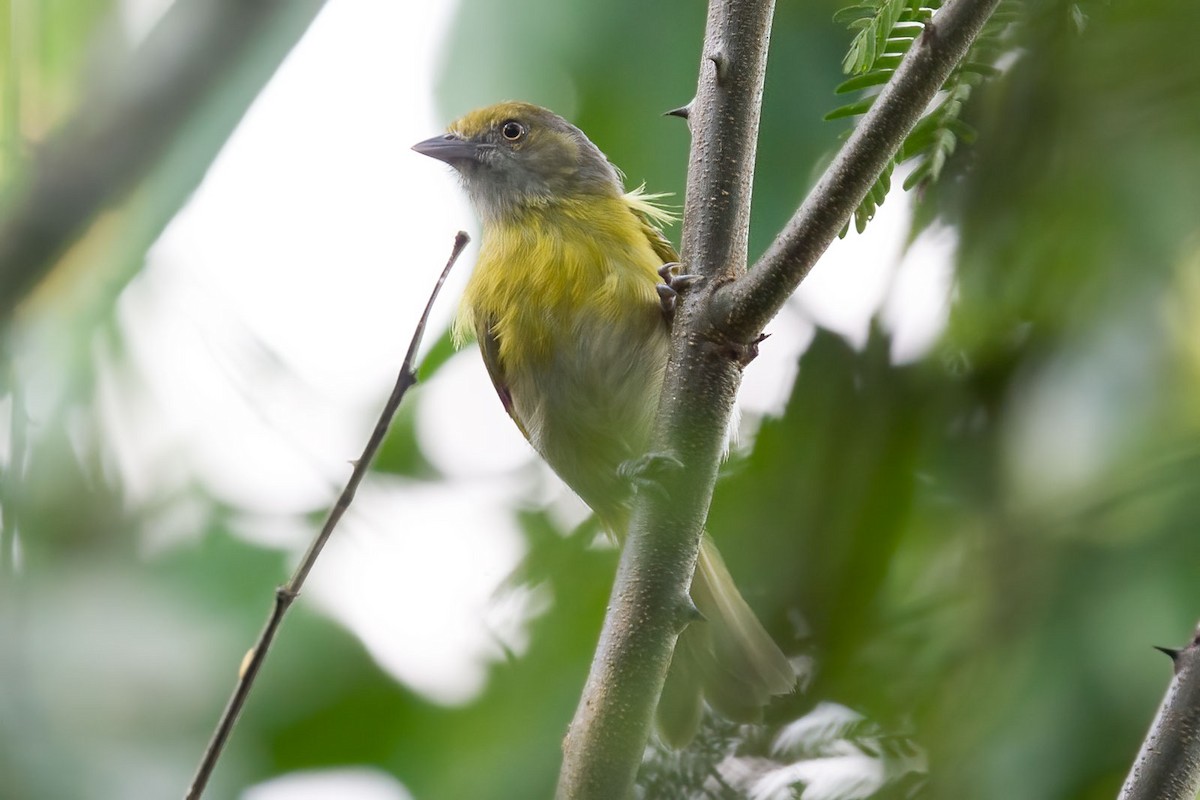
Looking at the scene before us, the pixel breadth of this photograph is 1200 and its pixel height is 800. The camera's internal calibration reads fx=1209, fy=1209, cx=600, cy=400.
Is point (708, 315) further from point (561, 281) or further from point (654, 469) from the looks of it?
point (561, 281)

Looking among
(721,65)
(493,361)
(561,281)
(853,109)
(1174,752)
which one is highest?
(561,281)

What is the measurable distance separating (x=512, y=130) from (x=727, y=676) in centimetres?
211

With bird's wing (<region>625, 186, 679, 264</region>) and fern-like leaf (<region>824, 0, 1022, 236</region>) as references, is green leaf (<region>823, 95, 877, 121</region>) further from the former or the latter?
bird's wing (<region>625, 186, 679, 264</region>)

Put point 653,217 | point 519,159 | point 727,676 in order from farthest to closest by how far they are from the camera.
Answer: point 519,159 → point 653,217 → point 727,676

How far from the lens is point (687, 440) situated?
6.39 feet

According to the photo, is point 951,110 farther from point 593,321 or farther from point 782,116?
point 593,321

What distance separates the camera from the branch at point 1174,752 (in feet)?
5.38

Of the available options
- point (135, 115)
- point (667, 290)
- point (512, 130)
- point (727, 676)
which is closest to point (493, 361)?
point (667, 290)

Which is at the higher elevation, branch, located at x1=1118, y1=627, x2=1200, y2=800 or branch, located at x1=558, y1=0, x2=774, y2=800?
branch, located at x1=558, y1=0, x2=774, y2=800

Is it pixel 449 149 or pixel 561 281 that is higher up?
pixel 449 149

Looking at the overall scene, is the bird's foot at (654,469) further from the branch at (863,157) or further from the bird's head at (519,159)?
the bird's head at (519,159)

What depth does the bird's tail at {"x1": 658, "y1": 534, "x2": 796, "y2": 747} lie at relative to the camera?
253cm

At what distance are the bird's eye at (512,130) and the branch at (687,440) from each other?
6.41ft

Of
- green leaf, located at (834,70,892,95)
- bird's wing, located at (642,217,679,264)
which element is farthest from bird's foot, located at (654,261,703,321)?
green leaf, located at (834,70,892,95)
